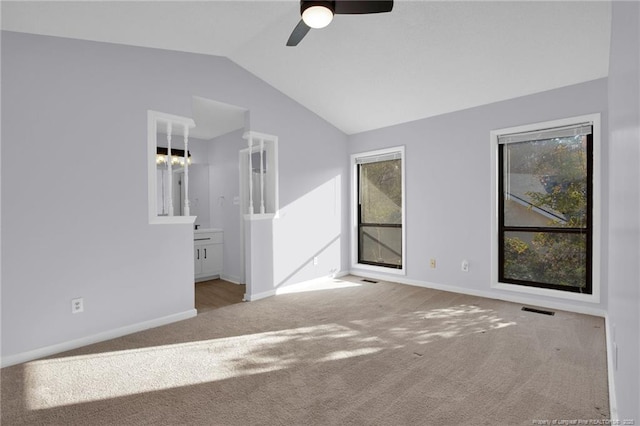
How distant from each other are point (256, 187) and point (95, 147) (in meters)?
2.34

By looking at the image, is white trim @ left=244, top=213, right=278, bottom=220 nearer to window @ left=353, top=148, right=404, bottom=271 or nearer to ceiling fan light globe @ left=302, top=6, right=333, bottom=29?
window @ left=353, top=148, right=404, bottom=271

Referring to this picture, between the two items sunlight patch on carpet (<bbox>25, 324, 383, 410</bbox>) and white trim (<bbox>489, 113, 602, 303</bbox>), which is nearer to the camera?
sunlight patch on carpet (<bbox>25, 324, 383, 410</bbox>)

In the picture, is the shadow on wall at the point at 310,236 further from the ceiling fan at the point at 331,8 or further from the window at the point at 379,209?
the ceiling fan at the point at 331,8

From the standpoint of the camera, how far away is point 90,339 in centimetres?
295

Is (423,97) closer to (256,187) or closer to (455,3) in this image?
(455,3)

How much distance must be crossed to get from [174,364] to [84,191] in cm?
169

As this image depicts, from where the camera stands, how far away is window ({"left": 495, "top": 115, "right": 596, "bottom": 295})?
357 centimetres

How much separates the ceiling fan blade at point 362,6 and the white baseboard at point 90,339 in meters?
3.23

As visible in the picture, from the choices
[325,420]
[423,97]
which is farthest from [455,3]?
[325,420]

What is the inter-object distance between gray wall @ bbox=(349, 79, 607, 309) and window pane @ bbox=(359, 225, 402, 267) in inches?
12.6

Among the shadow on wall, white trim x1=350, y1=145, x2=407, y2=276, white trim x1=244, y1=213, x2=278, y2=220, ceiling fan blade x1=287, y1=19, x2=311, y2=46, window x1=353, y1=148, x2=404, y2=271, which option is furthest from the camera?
window x1=353, y1=148, x2=404, y2=271

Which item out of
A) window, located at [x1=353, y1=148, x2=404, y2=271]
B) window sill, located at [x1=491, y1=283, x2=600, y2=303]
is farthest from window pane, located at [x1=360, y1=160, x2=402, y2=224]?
window sill, located at [x1=491, y1=283, x2=600, y2=303]

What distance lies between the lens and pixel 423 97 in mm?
4188

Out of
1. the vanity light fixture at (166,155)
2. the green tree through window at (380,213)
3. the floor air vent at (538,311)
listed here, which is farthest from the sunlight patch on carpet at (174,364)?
the vanity light fixture at (166,155)
